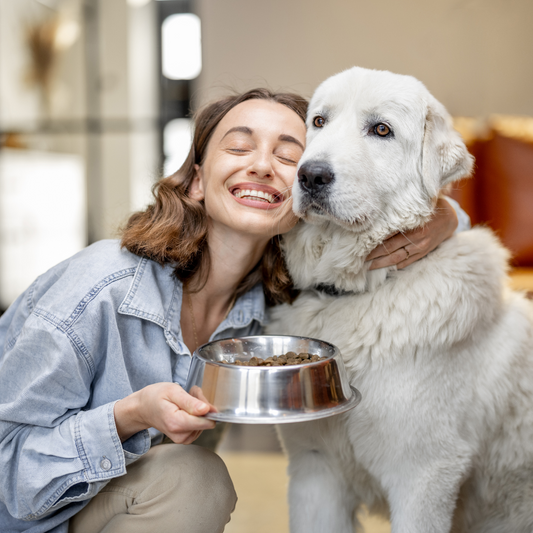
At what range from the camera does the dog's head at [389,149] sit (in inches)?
57.1

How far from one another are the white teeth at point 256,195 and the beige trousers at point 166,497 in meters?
0.72

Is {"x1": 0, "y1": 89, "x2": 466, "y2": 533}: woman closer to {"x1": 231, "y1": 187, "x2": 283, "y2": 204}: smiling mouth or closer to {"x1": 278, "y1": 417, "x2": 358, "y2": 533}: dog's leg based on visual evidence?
{"x1": 231, "y1": 187, "x2": 283, "y2": 204}: smiling mouth

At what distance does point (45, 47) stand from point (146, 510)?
5.28m

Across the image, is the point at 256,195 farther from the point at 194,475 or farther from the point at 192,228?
the point at 194,475

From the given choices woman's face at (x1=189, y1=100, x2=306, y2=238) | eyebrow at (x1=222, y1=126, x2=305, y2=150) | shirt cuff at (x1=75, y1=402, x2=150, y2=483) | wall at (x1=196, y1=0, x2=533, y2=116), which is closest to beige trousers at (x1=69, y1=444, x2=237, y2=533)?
shirt cuff at (x1=75, y1=402, x2=150, y2=483)

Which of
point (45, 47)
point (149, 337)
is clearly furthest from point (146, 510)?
point (45, 47)

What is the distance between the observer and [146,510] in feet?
4.63

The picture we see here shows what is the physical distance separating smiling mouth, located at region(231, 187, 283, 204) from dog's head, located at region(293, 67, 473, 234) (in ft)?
0.43

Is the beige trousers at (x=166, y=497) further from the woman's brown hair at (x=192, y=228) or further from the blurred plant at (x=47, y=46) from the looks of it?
the blurred plant at (x=47, y=46)

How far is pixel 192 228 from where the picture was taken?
5.50ft

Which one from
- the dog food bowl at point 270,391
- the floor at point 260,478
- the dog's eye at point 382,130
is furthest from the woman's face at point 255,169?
the floor at point 260,478

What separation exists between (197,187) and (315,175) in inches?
21.0

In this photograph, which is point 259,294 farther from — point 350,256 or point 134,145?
point 134,145

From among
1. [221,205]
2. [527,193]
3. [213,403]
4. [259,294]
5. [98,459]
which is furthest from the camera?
[527,193]
